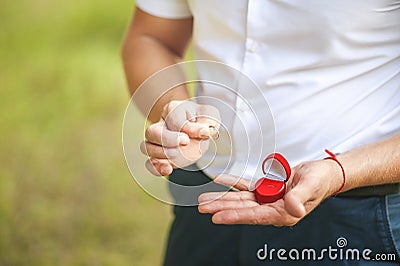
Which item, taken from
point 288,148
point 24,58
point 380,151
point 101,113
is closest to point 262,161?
point 288,148

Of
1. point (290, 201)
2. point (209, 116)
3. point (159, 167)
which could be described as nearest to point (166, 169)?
point (159, 167)

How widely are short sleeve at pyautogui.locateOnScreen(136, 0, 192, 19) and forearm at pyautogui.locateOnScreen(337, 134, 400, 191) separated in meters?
0.44

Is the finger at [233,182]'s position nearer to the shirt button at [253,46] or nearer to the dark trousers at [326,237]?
the dark trousers at [326,237]

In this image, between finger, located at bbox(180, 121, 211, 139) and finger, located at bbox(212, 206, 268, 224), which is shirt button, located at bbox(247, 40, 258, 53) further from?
finger, located at bbox(212, 206, 268, 224)

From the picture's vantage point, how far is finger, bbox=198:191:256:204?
1.05 m

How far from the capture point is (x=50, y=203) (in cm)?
274

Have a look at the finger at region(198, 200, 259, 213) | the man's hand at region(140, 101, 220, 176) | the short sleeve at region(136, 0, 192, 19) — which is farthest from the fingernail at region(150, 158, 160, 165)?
the short sleeve at region(136, 0, 192, 19)

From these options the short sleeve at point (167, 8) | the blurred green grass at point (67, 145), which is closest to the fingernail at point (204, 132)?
the short sleeve at point (167, 8)

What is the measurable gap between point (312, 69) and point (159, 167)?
0.94 feet

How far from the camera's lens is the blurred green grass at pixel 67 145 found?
262 cm

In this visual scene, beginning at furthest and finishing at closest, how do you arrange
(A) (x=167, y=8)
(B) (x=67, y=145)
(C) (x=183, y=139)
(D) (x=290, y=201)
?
(B) (x=67, y=145) < (A) (x=167, y=8) < (C) (x=183, y=139) < (D) (x=290, y=201)

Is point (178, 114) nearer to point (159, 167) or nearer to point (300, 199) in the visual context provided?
point (159, 167)

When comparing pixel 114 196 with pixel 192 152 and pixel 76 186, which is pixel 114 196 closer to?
pixel 76 186

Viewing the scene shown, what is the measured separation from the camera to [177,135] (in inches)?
41.5
